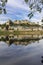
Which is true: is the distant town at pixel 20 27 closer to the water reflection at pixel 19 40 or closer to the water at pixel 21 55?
the water reflection at pixel 19 40

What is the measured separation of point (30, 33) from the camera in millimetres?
39750

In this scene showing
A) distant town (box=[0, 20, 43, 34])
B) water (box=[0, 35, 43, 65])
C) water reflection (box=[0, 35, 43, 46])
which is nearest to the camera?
water (box=[0, 35, 43, 65])

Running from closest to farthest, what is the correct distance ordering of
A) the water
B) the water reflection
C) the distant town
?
the water < the water reflection < the distant town

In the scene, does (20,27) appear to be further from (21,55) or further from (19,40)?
(21,55)

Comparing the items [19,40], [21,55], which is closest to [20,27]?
[19,40]

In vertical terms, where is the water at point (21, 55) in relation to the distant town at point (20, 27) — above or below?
above

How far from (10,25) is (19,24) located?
4.12m

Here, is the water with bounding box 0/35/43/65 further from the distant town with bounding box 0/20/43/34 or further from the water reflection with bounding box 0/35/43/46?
the distant town with bounding box 0/20/43/34

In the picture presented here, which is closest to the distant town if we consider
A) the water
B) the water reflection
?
the water reflection

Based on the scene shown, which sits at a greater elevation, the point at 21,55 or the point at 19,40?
the point at 21,55

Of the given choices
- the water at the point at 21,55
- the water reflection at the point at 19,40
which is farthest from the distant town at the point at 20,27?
the water at the point at 21,55

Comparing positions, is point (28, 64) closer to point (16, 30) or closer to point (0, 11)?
point (0, 11)

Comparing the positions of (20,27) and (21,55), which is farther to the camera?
(20,27)

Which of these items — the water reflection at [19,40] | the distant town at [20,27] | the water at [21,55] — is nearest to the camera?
the water at [21,55]
